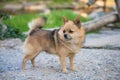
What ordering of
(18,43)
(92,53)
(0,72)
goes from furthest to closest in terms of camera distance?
(18,43) → (92,53) → (0,72)

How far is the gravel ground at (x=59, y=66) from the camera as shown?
7.44m

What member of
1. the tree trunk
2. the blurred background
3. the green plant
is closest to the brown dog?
the green plant

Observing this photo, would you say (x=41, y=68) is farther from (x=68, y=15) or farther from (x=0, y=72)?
(x=68, y=15)

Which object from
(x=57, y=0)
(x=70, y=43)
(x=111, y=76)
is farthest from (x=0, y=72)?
(x=57, y=0)

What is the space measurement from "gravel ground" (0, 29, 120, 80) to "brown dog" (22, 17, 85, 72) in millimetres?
304

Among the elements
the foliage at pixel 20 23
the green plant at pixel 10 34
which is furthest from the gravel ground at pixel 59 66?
the foliage at pixel 20 23

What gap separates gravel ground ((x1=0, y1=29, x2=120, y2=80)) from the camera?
744 centimetres

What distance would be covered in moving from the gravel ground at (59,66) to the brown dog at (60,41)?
30 cm

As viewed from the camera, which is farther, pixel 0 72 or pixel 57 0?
pixel 57 0

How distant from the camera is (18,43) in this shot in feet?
36.8

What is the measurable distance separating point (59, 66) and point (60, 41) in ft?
3.18

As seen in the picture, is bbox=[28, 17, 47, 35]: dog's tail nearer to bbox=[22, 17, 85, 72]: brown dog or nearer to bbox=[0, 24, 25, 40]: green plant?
bbox=[22, 17, 85, 72]: brown dog

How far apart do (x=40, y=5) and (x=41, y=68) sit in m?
15.4

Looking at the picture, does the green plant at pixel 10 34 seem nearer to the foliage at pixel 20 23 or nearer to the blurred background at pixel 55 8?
the foliage at pixel 20 23
